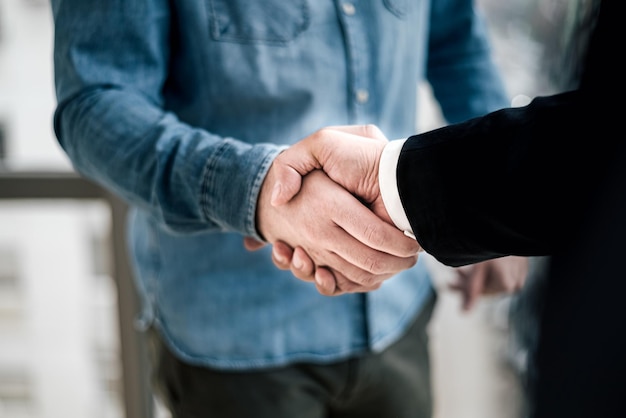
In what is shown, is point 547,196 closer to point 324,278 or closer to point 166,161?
point 324,278

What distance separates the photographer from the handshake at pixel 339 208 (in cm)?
65

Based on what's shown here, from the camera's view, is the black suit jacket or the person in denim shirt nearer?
the black suit jacket

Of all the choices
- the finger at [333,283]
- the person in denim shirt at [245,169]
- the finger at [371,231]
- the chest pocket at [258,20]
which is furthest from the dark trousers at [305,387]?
the chest pocket at [258,20]

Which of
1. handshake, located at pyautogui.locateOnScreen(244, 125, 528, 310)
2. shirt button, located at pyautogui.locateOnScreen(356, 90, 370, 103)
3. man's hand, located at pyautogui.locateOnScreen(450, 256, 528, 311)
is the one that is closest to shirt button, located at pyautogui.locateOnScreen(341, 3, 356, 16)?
shirt button, located at pyautogui.locateOnScreen(356, 90, 370, 103)

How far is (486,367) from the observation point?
5.05ft

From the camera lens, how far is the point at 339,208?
0.66 metres

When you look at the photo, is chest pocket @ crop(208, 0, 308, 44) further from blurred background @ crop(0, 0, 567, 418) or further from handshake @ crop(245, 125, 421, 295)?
blurred background @ crop(0, 0, 567, 418)

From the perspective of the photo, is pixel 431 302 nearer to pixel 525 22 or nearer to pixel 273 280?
pixel 273 280

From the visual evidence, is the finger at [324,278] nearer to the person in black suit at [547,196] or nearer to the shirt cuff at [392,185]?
the person in black suit at [547,196]

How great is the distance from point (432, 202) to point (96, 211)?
4.44 feet

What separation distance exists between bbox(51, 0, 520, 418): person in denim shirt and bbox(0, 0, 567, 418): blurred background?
0.27m

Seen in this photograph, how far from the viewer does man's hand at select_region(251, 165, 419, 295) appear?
2.15 feet

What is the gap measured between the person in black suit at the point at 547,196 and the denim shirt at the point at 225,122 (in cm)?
14

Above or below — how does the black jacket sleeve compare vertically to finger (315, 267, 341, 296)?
above
